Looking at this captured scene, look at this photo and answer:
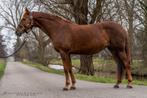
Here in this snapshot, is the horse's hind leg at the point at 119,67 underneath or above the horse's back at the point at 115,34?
underneath

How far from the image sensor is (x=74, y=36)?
409 inches

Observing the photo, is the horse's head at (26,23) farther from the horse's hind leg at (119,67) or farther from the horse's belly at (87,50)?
the horse's hind leg at (119,67)

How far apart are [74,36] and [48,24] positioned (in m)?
0.91

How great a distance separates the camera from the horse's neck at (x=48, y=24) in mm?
10610

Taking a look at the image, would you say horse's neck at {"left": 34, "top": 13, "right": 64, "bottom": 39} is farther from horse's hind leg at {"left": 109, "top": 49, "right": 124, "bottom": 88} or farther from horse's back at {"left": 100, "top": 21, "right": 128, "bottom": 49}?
horse's hind leg at {"left": 109, "top": 49, "right": 124, "bottom": 88}

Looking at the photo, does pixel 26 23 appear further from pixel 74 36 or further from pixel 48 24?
pixel 74 36

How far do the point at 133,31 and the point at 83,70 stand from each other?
8760 mm

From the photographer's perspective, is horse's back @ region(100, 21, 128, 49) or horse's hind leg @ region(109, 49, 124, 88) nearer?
horse's back @ region(100, 21, 128, 49)

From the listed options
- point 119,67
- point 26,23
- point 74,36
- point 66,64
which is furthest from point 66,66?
point 119,67

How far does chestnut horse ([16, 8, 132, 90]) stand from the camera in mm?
10359

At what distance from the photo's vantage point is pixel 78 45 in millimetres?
10414

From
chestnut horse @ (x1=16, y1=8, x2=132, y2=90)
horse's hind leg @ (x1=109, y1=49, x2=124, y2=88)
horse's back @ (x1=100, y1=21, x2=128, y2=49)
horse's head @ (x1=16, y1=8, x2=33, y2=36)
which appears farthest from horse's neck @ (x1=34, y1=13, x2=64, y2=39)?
horse's hind leg @ (x1=109, y1=49, x2=124, y2=88)

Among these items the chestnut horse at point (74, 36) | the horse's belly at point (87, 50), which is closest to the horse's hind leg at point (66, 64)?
the chestnut horse at point (74, 36)

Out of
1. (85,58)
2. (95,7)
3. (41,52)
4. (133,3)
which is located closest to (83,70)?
(85,58)
